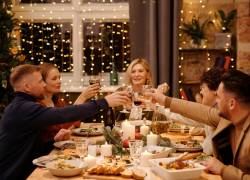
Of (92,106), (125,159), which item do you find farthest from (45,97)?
(125,159)

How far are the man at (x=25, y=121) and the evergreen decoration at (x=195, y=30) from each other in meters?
2.43

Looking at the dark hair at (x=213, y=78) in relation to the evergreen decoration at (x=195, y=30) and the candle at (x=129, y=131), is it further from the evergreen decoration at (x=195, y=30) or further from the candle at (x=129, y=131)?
the evergreen decoration at (x=195, y=30)

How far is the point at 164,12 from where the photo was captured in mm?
4867

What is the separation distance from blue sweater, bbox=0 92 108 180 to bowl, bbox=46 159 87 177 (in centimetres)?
51

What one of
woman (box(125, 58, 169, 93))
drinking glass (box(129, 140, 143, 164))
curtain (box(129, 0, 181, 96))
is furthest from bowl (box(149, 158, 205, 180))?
curtain (box(129, 0, 181, 96))

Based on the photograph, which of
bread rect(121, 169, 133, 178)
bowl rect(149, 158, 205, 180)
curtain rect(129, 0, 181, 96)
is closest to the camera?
bowl rect(149, 158, 205, 180)

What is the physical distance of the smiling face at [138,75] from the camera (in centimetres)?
431

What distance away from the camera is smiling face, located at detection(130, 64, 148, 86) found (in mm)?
4309

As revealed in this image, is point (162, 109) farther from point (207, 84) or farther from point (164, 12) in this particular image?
point (164, 12)

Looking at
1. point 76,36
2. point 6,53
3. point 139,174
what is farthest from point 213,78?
point 76,36

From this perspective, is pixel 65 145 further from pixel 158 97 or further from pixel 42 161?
pixel 158 97

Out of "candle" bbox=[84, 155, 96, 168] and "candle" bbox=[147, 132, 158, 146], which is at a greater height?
"candle" bbox=[147, 132, 158, 146]

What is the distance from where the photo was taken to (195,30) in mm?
5004

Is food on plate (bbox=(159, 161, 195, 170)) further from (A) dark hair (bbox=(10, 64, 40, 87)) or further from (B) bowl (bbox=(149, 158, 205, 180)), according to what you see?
(A) dark hair (bbox=(10, 64, 40, 87))
